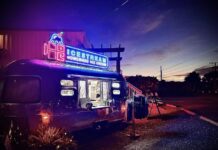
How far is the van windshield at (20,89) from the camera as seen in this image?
9703mm

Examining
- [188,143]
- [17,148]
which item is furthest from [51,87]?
[188,143]

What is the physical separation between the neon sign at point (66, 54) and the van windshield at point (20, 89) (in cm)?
342

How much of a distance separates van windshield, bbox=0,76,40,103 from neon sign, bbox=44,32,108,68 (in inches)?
135

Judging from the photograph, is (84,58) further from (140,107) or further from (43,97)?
(140,107)

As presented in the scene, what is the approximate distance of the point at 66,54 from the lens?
1402cm

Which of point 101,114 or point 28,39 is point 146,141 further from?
point 28,39

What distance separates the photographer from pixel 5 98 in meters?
9.91

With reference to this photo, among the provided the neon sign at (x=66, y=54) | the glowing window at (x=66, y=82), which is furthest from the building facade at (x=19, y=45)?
the glowing window at (x=66, y=82)

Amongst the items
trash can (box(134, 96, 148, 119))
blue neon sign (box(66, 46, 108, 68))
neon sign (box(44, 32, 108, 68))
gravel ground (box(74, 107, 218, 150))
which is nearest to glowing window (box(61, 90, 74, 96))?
gravel ground (box(74, 107, 218, 150))

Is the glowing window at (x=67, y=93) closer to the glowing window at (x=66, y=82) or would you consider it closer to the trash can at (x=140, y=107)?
the glowing window at (x=66, y=82)

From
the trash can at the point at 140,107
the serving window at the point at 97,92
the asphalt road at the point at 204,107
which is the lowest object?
the asphalt road at the point at 204,107

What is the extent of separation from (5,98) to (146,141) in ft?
17.6

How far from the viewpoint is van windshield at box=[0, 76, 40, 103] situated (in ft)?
31.8

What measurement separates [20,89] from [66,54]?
4.54 metres
